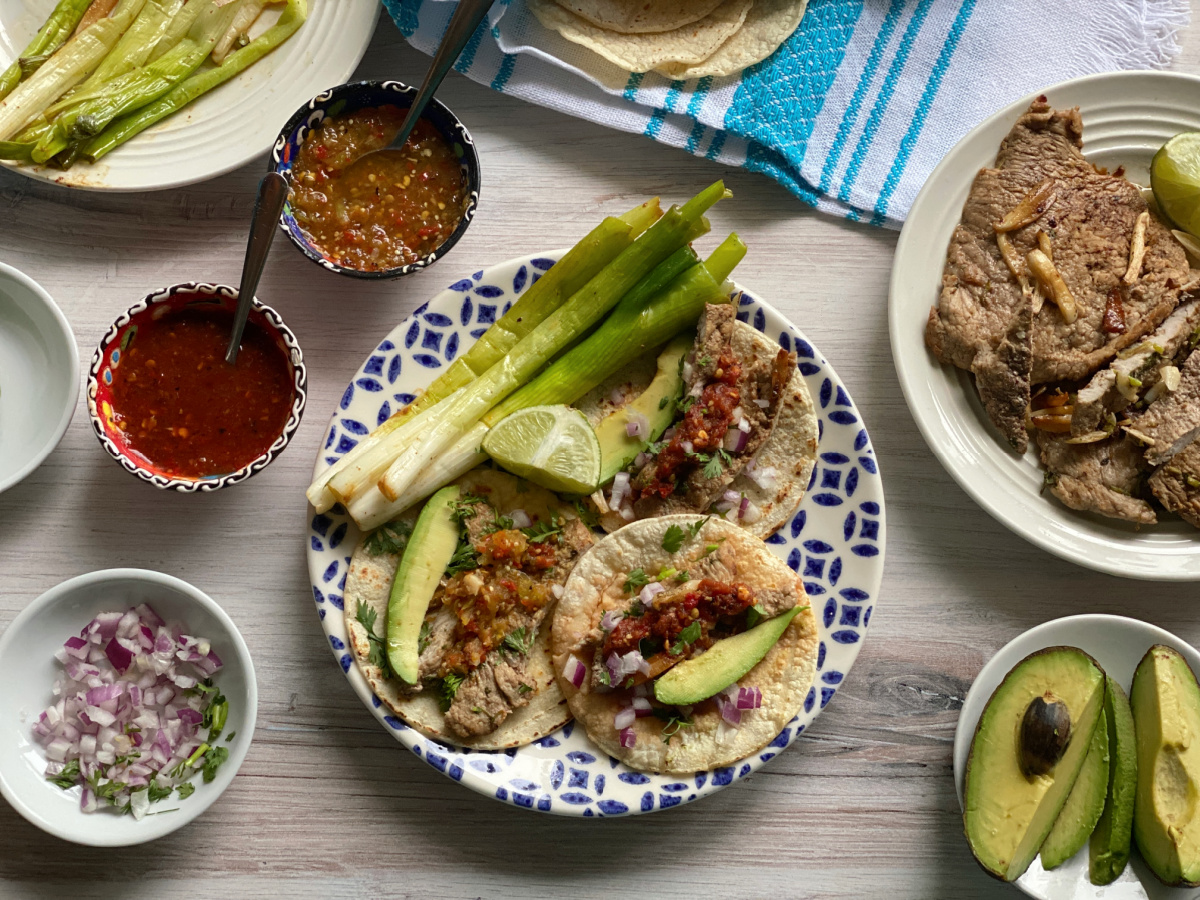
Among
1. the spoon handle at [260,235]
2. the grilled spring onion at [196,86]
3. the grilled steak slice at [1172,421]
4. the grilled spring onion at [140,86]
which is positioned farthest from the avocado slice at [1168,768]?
the grilled spring onion at [140,86]

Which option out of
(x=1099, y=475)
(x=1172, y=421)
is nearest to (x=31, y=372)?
(x=1099, y=475)

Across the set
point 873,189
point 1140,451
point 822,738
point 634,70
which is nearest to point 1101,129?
point 873,189

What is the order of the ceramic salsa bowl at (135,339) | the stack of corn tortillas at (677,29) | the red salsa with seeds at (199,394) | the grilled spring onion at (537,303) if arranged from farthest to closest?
the stack of corn tortillas at (677,29) → the grilled spring onion at (537,303) → the red salsa with seeds at (199,394) → the ceramic salsa bowl at (135,339)

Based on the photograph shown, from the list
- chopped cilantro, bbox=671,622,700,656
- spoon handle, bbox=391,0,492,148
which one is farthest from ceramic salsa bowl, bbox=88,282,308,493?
chopped cilantro, bbox=671,622,700,656

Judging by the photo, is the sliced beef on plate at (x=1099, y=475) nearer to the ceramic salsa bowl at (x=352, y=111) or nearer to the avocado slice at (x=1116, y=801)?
the avocado slice at (x=1116, y=801)

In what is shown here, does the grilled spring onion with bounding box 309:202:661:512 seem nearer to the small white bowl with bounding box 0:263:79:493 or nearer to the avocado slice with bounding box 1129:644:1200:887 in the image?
the small white bowl with bounding box 0:263:79:493
